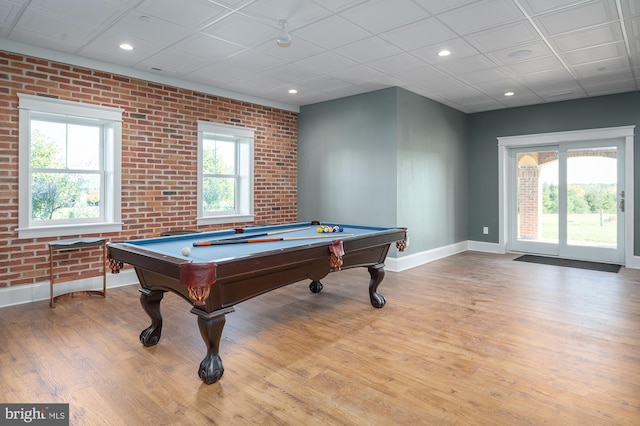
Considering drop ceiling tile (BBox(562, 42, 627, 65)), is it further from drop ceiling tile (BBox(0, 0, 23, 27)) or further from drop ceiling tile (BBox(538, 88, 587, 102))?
drop ceiling tile (BBox(0, 0, 23, 27))

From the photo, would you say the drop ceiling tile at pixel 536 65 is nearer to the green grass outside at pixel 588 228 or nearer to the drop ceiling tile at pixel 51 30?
the green grass outside at pixel 588 228

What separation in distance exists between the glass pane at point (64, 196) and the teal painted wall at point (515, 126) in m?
6.24

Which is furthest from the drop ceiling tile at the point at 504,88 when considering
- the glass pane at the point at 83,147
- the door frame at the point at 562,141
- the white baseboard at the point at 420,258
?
the glass pane at the point at 83,147

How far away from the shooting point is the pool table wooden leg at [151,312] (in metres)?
2.73

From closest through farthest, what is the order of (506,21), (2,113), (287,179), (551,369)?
(551,369) → (506,21) → (2,113) → (287,179)

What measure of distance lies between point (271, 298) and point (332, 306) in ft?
2.31

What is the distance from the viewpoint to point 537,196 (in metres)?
6.57

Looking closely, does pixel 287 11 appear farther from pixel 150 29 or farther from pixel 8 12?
pixel 8 12

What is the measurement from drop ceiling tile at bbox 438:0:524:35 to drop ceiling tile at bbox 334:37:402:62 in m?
0.66

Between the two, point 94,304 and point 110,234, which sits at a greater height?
point 110,234

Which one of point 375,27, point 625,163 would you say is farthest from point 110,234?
point 625,163

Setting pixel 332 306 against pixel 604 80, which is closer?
pixel 332 306

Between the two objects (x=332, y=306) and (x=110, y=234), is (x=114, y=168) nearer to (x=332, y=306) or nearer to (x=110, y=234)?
(x=110, y=234)

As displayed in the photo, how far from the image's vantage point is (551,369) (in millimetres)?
2381
